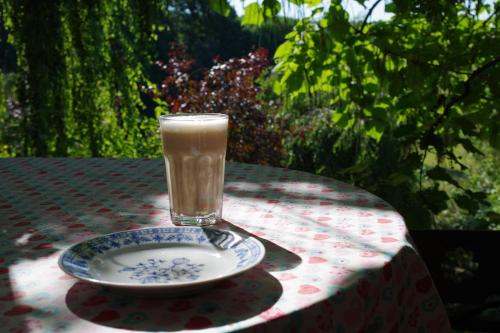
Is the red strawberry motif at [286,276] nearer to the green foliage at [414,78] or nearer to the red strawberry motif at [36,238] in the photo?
the red strawberry motif at [36,238]

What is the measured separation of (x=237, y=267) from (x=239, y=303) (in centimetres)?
6

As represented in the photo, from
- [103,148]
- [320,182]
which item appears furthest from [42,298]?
[103,148]

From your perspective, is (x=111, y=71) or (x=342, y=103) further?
(x=111, y=71)

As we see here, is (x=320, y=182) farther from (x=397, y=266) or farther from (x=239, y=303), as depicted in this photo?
(x=239, y=303)

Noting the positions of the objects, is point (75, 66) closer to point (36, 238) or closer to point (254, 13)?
point (254, 13)

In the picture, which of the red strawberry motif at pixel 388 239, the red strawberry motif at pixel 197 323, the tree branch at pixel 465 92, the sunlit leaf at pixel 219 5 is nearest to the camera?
the red strawberry motif at pixel 197 323

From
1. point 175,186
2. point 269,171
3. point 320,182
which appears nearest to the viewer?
point 175,186

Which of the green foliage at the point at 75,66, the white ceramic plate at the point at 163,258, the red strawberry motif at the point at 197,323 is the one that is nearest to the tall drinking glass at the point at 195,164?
the white ceramic plate at the point at 163,258

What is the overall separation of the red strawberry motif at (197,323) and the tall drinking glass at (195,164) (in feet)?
1.20

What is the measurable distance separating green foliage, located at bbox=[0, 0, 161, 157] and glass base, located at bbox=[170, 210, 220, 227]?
7.82ft

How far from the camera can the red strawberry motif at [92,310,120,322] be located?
1.87 ft

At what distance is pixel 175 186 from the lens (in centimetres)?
95

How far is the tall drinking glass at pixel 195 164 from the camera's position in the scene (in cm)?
92

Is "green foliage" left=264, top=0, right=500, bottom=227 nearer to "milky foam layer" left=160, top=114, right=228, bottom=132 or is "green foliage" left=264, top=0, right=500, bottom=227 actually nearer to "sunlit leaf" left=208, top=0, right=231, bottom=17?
"sunlit leaf" left=208, top=0, right=231, bottom=17
